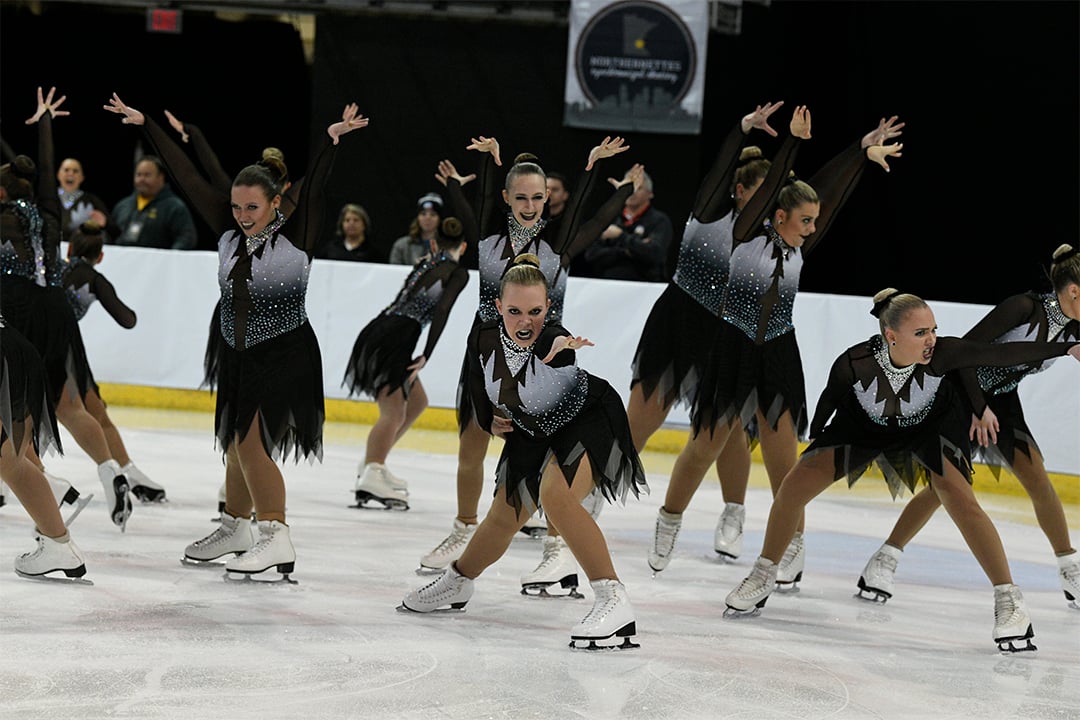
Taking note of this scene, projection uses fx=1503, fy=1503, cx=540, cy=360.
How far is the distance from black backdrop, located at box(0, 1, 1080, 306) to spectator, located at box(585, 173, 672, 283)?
1890mm

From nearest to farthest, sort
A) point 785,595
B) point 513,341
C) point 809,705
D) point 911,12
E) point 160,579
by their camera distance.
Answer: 1. point 809,705
2. point 513,341
3. point 160,579
4. point 785,595
5. point 911,12

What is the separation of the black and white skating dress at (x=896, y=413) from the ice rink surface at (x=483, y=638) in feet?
1.75

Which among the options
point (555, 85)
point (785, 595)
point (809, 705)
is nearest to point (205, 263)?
point (555, 85)

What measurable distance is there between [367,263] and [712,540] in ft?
12.4

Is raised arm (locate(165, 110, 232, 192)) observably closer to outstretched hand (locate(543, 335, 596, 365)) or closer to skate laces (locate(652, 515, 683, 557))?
outstretched hand (locate(543, 335, 596, 365))

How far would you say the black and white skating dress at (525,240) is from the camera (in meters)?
5.00

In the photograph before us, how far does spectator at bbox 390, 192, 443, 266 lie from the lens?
29.5 ft

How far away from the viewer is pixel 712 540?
6098mm

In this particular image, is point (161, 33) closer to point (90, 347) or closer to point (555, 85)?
point (555, 85)

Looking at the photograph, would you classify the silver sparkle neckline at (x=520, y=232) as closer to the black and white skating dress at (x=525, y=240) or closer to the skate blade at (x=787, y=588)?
the black and white skating dress at (x=525, y=240)

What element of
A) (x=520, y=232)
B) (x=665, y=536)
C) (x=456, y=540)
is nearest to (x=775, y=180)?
(x=520, y=232)

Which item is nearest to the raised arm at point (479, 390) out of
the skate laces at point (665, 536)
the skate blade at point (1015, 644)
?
the skate laces at point (665, 536)

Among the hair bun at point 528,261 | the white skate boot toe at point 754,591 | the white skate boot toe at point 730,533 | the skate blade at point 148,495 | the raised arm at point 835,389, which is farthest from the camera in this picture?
the skate blade at point 148,495

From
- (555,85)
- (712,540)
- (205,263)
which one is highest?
(555,85)
